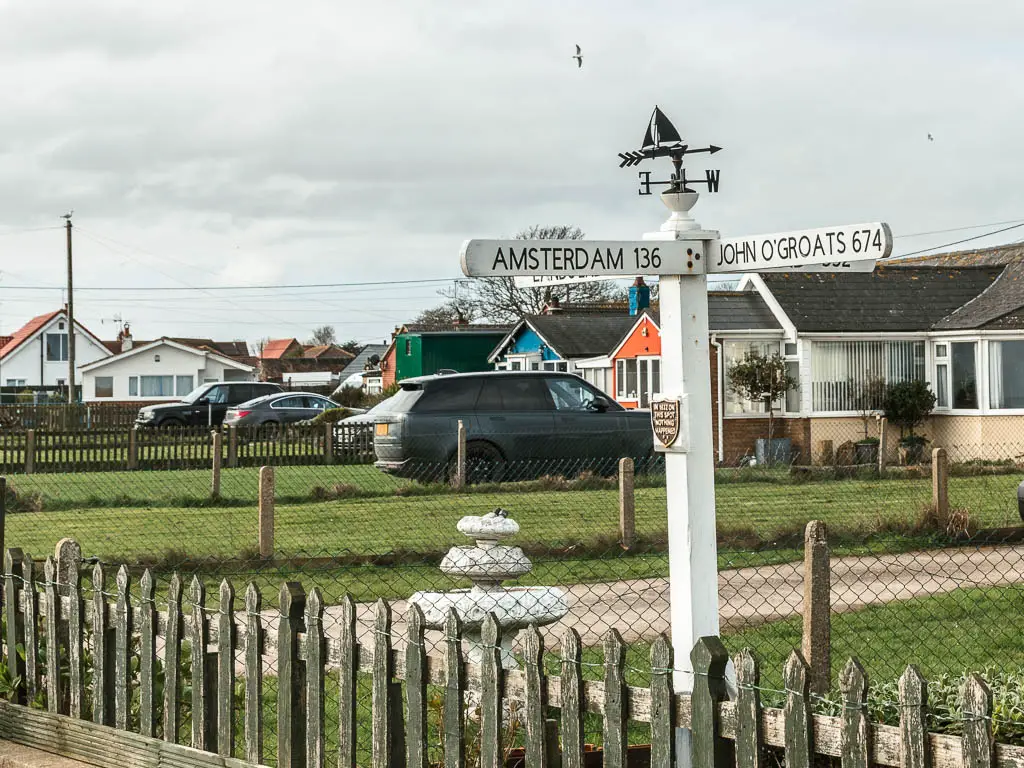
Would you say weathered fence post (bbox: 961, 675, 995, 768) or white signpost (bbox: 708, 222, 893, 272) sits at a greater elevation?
white signpost (bbox: 708, 222, 893, 272)

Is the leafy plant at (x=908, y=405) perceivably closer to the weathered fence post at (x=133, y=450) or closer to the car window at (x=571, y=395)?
the car window at (x=571, y=395)

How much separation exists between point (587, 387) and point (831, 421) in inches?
362

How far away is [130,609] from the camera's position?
543 cm

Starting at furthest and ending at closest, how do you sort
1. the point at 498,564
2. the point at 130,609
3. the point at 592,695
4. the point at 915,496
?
the point at 915,496, the point at 498,564, the point at 130,609, the point at 592,695

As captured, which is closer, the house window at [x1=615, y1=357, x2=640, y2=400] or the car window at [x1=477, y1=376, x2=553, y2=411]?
the car window at [x1=477, y1=376, x2=553, y2=411]

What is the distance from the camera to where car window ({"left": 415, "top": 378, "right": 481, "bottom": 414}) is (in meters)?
21.1

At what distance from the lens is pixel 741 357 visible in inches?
1163

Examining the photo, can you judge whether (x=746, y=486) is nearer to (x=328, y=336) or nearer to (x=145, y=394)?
(x=145, y=394)

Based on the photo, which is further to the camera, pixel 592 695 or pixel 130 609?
pixel 130 609

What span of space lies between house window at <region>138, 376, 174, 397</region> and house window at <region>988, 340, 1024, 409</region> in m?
51.3

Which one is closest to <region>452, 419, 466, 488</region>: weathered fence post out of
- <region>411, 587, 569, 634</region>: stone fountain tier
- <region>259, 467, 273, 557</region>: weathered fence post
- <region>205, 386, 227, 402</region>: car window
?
<region>259, 467, 273, 557</region>: weathered fence post

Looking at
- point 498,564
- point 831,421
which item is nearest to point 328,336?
point 831,421

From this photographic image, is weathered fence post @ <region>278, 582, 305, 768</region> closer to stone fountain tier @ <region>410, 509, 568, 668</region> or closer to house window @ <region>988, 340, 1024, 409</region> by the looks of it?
stone fountain tier @ <region>410, 509, 568, 668</region>

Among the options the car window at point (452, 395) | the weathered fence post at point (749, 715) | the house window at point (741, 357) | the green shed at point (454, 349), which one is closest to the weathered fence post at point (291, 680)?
the weathered fence post at point (749, 715)
